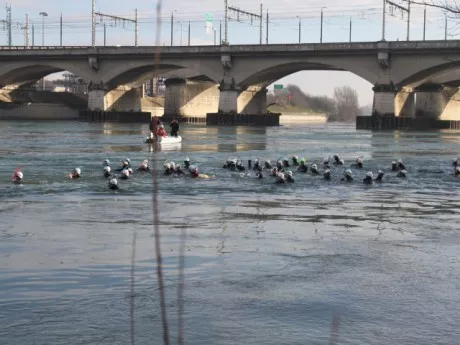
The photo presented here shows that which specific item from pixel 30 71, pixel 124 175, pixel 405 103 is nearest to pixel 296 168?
pixel 124 175

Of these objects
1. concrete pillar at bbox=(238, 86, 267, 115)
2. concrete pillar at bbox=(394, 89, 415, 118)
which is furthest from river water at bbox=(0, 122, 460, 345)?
concrete pillar at bbox=(238, 86, 267, 115)

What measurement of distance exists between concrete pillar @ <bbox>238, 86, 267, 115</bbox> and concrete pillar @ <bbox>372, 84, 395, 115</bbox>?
1858 cm

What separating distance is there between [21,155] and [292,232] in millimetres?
23461

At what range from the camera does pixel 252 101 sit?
10331cm

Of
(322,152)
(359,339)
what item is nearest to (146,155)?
(322,152)

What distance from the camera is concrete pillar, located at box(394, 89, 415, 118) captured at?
8962 cm

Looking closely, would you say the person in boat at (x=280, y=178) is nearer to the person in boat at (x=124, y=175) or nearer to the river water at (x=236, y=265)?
the river water at (x=236, y=265)

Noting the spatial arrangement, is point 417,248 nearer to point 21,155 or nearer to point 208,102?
point 21,155

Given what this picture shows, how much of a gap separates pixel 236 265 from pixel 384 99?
79304 millimetres

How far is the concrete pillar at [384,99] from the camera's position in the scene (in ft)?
288

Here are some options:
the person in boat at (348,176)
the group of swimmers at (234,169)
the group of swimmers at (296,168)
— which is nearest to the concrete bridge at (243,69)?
the group of swimmers at (296,168)

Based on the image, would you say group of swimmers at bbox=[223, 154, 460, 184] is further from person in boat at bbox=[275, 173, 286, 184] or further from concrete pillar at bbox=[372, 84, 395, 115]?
concrete pillar at bbox=[372, 84, 395, 115]

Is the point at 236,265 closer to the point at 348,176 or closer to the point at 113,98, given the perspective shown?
the point at 348,176

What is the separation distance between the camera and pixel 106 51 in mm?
102125
